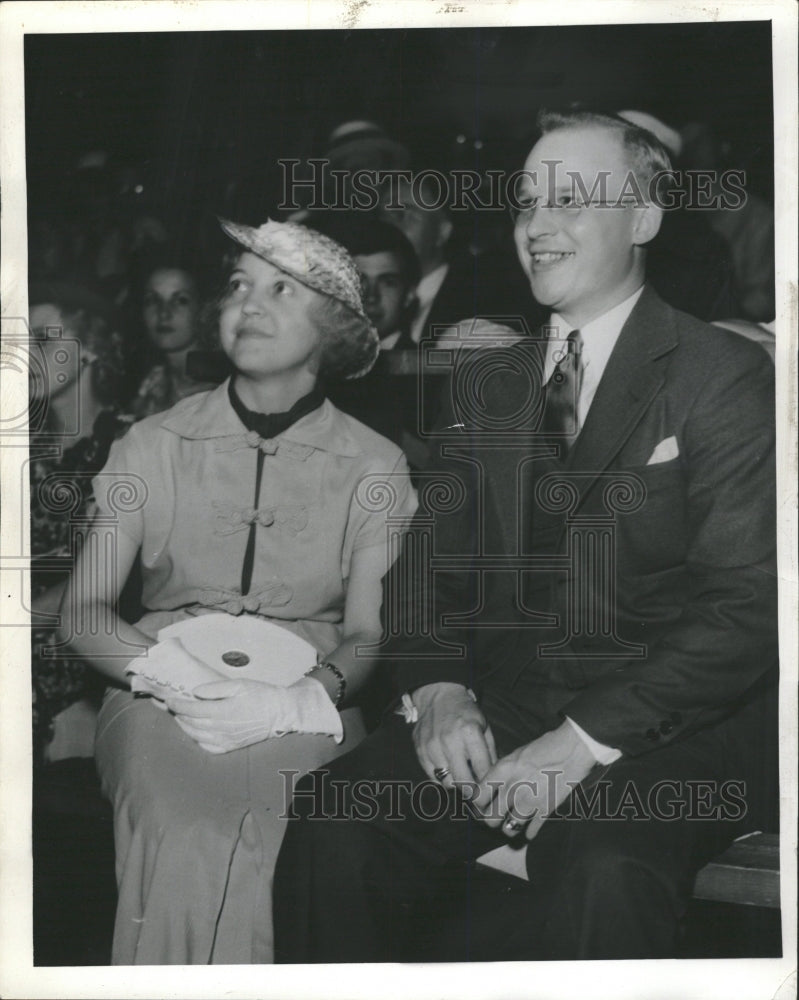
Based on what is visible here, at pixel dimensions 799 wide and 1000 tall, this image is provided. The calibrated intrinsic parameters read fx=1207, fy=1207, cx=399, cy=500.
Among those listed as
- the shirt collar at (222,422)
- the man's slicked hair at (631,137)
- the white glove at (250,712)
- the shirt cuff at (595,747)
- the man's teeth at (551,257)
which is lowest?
the shirt cuff at (595,747)

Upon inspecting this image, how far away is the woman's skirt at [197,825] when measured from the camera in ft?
12.5

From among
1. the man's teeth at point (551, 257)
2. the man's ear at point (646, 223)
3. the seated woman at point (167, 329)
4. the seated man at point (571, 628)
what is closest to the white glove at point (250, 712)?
the seated man at point (571, 628)

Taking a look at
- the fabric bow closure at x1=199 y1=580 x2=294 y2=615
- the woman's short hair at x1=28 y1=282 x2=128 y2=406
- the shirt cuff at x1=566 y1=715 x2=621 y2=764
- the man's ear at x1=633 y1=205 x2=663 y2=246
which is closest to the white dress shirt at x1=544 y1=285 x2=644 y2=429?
the man's ear at x1=633 y1=205 x2=663 y2=246

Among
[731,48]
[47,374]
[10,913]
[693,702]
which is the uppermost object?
[731,48]

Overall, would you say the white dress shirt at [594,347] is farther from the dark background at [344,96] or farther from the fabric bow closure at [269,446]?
the fabric bow closure at [269,446]

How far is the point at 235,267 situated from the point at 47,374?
Answer: 70 cm

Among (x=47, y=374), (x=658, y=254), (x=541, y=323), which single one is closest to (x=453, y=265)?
(x=541, y=323)

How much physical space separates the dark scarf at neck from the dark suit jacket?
44 cm

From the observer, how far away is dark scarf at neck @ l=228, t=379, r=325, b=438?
3.89m

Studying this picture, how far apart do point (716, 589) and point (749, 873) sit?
3.08ft

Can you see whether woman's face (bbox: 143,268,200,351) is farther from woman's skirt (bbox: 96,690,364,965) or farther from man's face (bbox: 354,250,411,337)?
woman's skirt (bbox: 96,690,364,965)

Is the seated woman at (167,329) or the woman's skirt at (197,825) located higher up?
the seated woman at (167,329)

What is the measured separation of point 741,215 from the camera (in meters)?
3.89

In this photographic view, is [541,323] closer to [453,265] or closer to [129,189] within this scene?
[453,265]
